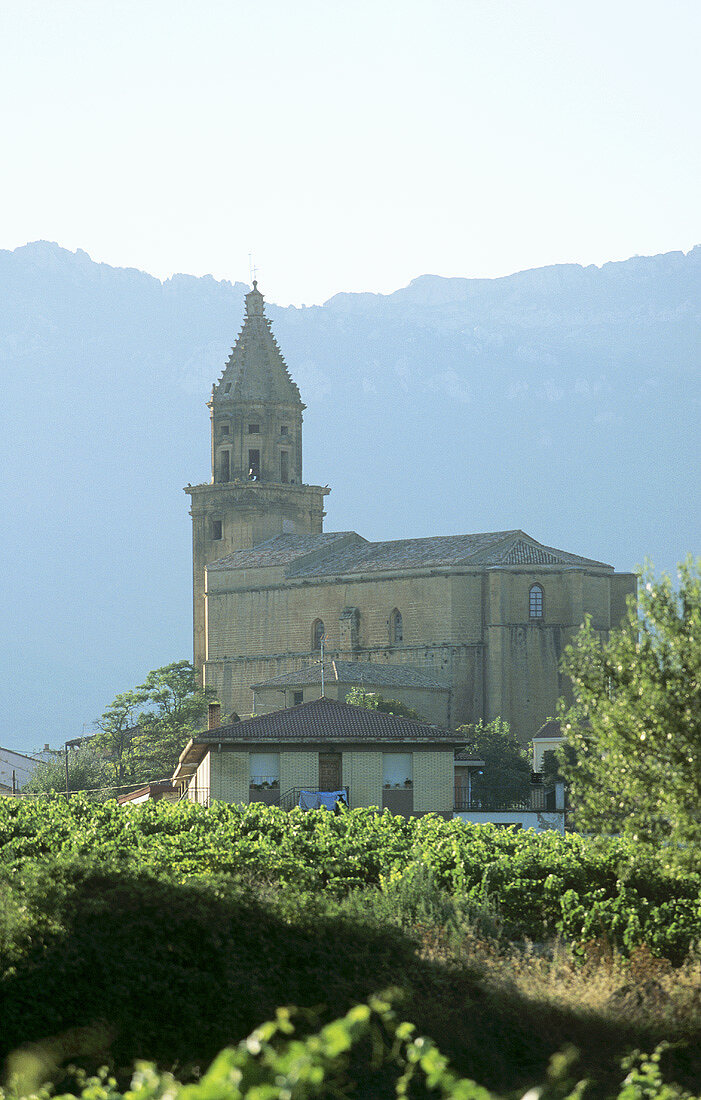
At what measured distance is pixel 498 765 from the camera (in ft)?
226

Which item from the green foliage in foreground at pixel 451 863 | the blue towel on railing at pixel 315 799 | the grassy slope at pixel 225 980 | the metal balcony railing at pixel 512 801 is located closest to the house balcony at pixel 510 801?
the metal balcony railing at pixel 512 801

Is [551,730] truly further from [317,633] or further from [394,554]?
[317,633]

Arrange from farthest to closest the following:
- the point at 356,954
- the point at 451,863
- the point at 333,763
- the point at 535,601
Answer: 1. the point at 535,601
2. the point at 333,763
3. the point at 451,863
4. the point at 356,954

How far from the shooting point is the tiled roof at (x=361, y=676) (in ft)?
255

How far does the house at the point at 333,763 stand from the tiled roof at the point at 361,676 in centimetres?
2657

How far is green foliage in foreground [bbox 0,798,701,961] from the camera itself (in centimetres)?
2323

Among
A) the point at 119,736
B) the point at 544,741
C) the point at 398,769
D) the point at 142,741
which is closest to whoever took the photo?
the point at 398,769

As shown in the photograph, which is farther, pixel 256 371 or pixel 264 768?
pixel 256 371

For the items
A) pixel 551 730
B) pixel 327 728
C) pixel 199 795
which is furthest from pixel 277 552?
pixel 327 728

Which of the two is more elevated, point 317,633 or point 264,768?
point 317,633

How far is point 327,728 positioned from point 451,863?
2414 centimetres

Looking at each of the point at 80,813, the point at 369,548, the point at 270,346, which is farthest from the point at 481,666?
the point at 80,813

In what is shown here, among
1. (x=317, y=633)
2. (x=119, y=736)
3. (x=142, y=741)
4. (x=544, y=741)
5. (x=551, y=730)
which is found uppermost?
(x=317, y=633)

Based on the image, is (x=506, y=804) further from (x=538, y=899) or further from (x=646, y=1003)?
(x=646, y=1003)
